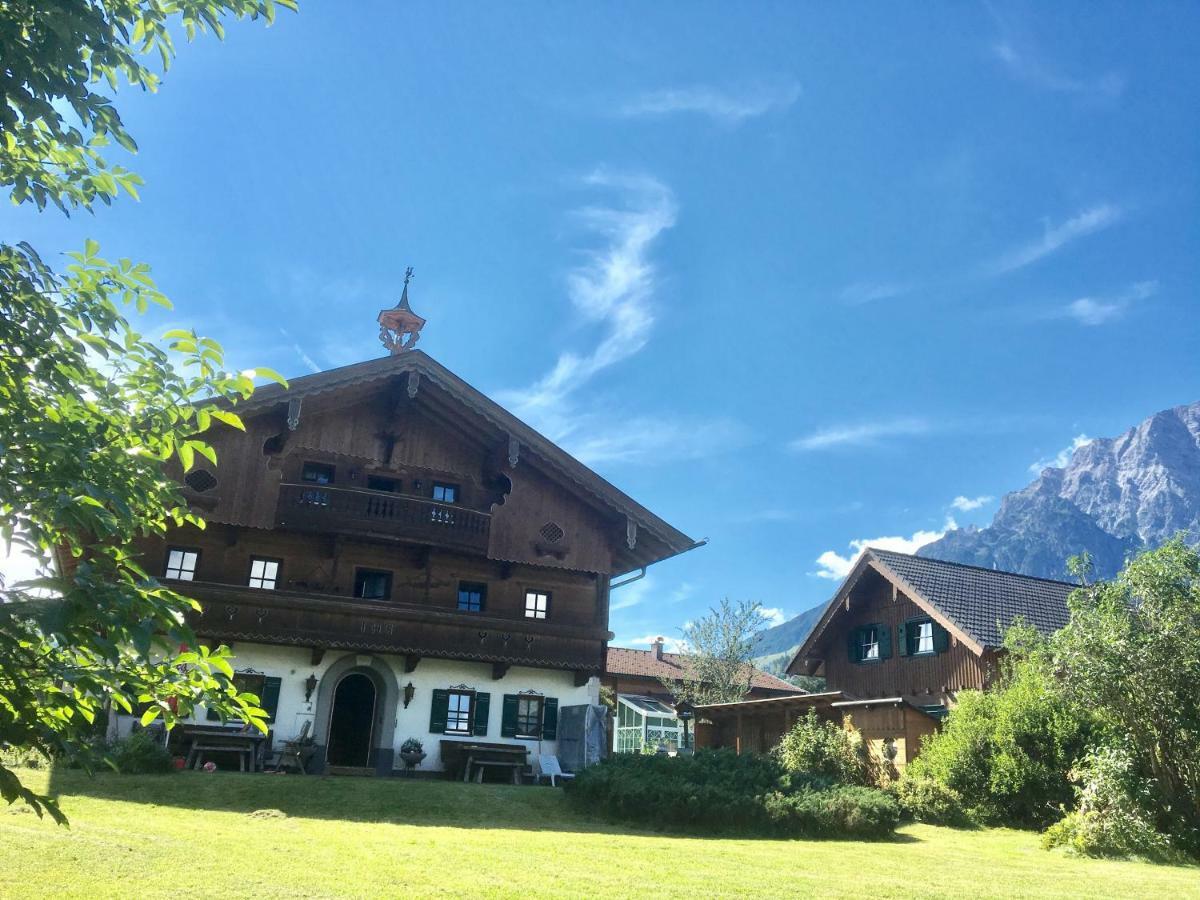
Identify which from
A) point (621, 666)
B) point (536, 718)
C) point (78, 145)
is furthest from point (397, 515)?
point (621, 666)

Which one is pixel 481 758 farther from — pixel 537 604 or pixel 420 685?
pixel 537 604

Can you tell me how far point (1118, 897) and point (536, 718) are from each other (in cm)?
1652

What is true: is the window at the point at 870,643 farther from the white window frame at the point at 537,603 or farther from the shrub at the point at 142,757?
the shrub at the point at 142,757

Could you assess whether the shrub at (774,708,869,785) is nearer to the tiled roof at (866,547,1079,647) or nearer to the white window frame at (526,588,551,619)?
the tiled roof at (866,547,1079,647)

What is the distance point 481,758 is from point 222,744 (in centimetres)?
625

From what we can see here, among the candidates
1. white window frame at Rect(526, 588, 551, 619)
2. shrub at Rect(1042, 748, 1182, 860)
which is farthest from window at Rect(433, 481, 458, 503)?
shrub at Rect(1042, 748, 1182, 860)

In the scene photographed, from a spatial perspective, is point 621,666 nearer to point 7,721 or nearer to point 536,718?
point 536,718

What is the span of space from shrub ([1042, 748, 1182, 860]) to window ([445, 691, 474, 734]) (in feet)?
45.5

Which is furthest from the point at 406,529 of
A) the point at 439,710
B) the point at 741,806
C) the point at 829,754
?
the point at 829,754

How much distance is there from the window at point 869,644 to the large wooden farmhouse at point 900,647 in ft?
0.12

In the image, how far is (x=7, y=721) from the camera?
4.20 m

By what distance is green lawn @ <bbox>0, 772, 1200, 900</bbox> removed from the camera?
9086mm

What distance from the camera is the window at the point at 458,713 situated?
24.3m

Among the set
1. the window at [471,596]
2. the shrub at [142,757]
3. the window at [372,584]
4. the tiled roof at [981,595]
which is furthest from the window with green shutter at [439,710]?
the tiled roof at [981,595]
